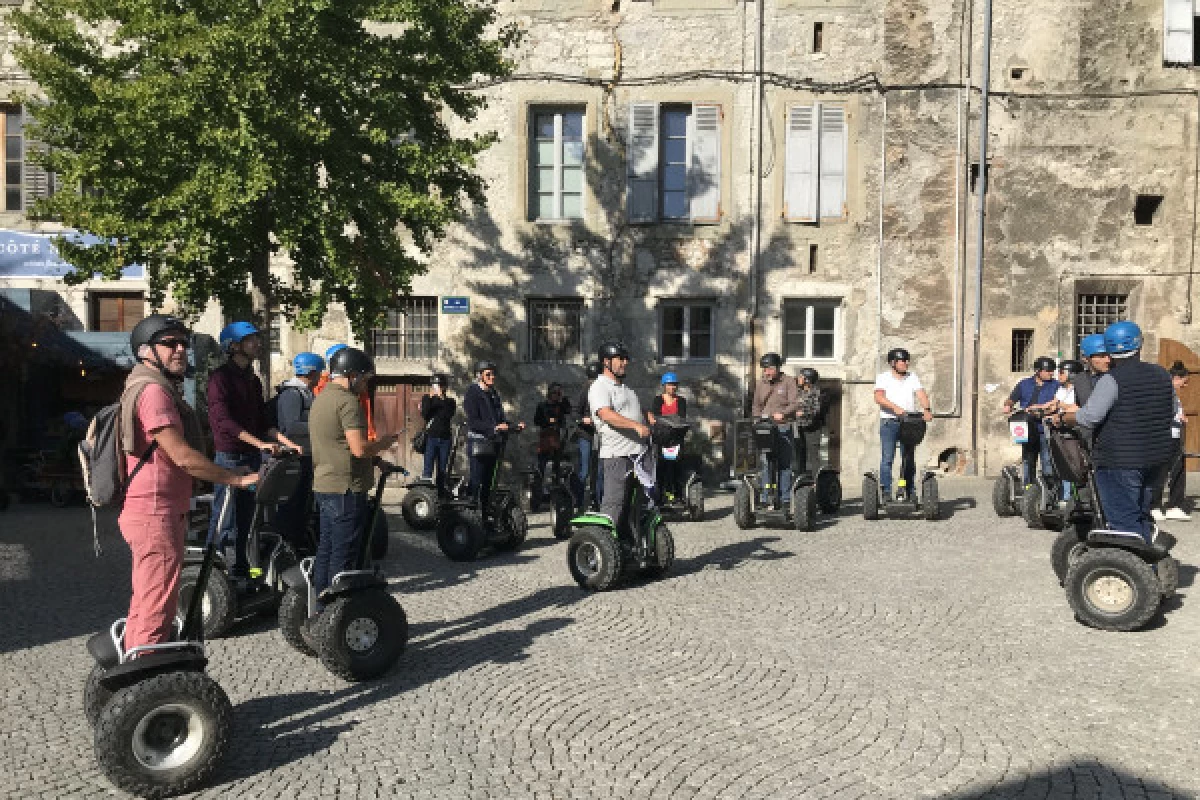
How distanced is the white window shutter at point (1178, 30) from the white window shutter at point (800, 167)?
19.2 ft

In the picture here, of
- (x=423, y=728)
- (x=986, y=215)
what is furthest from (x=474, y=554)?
(x=986, y=215)

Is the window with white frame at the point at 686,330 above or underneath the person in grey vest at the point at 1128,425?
above

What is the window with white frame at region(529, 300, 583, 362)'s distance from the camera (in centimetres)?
1739

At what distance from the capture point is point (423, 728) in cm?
480

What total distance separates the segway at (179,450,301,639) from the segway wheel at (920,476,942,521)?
729 centimetres

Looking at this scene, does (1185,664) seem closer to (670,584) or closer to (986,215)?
(670,584)

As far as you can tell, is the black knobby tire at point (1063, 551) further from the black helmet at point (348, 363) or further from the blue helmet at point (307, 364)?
the blue helmet at point (307, 364)

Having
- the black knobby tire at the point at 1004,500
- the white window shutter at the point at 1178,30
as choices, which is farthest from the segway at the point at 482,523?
the white window shutter at the point at 1178,30

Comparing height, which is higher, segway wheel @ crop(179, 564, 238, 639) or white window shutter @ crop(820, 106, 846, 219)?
white window shutter @ crop(820, 106, 846, 219)

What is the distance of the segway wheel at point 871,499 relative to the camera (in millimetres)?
11555

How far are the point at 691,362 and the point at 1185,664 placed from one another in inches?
455

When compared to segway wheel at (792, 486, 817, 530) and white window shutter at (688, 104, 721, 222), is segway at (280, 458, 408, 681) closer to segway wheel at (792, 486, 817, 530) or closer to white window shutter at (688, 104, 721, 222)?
segway wheel at (792, 486, 817, 530)

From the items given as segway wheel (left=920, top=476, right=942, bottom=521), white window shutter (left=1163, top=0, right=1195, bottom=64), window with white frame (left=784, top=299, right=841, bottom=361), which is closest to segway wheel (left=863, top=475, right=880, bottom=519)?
segway wheel (left=920, top=476, right=942, bottom=521)

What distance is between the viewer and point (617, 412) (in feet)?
26.0
